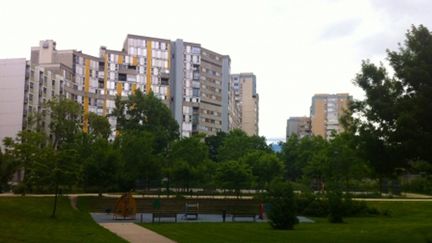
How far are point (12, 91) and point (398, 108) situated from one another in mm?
99219

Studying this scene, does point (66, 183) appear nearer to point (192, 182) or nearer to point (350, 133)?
point (350, 133)

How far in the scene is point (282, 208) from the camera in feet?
87.9

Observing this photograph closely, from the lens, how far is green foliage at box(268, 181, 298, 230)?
26.6 meters

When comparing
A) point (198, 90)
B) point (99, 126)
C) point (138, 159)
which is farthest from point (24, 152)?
point (198, 90)

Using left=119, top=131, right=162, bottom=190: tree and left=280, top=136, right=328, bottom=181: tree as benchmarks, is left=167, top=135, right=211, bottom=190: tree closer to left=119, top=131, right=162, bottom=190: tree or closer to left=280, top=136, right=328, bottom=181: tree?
left=119, top=131, right=162, bottom=190: tree

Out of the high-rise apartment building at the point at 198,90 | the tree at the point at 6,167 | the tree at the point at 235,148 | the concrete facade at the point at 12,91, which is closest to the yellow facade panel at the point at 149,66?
the high-rise apartment building at the point at 198,90

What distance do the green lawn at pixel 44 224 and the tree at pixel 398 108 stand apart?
31.2 ft

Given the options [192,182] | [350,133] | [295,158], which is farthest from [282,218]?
[295,158]

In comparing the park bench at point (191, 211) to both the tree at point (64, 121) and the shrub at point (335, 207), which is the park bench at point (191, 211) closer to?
the shrub at point (335, 207)

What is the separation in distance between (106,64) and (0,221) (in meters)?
112

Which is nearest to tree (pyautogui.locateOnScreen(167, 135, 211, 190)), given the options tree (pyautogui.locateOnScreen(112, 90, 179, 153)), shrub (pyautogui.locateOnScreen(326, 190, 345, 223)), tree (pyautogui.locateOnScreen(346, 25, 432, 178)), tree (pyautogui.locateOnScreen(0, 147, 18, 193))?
tree (pyautogui.locateOnScreen(0, 147, 18, 193))

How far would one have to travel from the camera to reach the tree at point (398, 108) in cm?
1770

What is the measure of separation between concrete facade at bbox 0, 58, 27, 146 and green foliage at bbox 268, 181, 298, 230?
87601mm

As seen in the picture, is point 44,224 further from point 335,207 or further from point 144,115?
point 144,115
